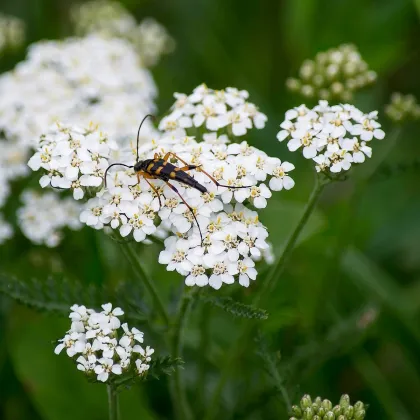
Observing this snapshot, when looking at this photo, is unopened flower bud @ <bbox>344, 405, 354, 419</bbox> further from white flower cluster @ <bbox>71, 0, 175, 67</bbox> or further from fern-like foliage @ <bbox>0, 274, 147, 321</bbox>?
white flower cluster @ <bbox>71, 0, 175, 67</bbox>

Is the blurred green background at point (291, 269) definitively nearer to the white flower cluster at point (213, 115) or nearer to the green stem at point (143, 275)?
the green stem at point (143, 275)

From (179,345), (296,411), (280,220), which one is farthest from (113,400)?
(280,220)

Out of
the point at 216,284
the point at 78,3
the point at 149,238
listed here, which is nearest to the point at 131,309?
the point at 149,238

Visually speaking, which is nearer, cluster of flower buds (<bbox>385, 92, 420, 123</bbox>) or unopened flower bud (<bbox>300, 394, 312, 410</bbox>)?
unopened flower bud (<bbox>300, 394, 312, 410</bbox>)

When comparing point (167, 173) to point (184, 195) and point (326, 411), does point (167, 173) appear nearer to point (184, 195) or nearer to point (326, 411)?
point (184, 195)

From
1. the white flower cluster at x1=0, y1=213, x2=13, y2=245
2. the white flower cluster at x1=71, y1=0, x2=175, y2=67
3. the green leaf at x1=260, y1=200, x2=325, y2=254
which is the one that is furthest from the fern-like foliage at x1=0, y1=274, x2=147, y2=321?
the white flower cluster at x1=71, y1=0, x2=175, y2=67

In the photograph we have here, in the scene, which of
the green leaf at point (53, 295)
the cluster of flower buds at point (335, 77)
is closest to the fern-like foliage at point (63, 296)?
the green leaf at point (53, 295)
